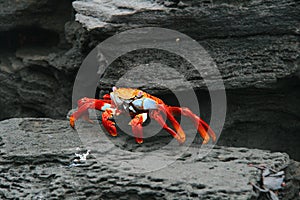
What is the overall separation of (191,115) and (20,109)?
2291 mm

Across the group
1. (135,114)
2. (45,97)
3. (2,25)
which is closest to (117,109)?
(135,114)

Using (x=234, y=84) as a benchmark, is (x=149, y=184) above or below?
below

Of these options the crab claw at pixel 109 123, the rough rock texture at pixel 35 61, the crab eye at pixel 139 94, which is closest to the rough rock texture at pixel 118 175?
the crab claw at pixel 109 123

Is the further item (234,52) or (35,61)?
(35,61)

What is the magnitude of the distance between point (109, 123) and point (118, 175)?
1.97 feet

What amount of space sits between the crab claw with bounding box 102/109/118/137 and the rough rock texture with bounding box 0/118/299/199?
0.60 ft

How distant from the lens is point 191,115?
376cm

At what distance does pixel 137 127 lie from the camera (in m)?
3.60

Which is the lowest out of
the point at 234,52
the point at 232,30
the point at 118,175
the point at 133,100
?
the point at 118,175

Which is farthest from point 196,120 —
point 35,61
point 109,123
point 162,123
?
point 35,61

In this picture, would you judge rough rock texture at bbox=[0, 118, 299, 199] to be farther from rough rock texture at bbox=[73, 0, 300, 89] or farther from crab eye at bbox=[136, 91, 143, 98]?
rough rock texture at bbox=[73, 0, 300, 89]

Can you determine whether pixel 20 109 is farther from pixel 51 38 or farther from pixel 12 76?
pixel 51 38

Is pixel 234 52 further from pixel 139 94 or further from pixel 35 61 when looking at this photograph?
pixel 35 61

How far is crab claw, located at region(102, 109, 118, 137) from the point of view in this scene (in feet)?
12.2
